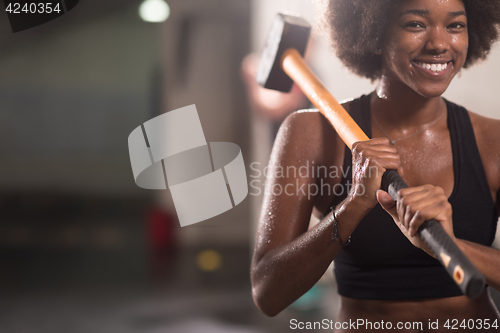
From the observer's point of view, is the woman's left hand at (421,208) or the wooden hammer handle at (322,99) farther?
the wooden hammer handle at (322,99)

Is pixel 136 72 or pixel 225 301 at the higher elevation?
pixel 136 72

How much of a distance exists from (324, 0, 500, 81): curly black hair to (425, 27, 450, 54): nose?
0.26 ft

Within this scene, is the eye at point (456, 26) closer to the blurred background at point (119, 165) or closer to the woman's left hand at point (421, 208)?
the woman's left hand at point (421, 208)

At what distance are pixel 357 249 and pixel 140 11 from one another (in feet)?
10.7

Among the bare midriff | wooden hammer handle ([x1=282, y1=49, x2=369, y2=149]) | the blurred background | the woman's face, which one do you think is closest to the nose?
the woman's face

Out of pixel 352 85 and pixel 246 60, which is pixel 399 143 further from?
pixel 246 60

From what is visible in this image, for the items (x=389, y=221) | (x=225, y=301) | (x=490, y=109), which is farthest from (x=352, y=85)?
(x=225, y=301)

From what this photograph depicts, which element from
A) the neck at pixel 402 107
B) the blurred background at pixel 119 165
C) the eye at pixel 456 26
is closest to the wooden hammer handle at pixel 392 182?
the neck at pixel 402 107

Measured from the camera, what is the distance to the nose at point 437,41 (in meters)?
0.67

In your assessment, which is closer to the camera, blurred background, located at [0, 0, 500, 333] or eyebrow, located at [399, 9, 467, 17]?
eyebrow, located at [399, 9, 467, 17]

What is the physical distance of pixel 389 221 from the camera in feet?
2.32

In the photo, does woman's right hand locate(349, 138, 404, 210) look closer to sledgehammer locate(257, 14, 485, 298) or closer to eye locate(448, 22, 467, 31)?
sledgehammer locate(257, 14, 485, 298)

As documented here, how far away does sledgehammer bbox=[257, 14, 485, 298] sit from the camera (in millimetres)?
424

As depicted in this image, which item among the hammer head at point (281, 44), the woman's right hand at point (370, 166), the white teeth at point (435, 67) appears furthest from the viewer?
the hammer head at point (281, 44)
